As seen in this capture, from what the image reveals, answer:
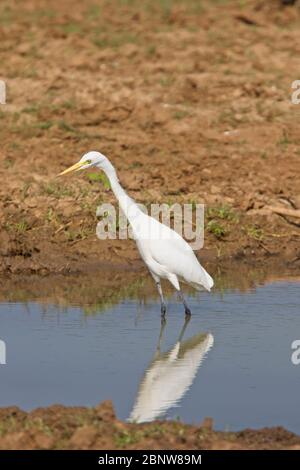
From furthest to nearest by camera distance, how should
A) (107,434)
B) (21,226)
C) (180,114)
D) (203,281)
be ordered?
(180,114) → (21,226) → (203,281) → (107,434)

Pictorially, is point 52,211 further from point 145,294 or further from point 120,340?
point 120,340

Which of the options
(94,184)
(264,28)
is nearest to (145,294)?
(94,184)

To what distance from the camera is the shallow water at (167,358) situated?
777cm

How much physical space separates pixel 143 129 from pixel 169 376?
6891 mm

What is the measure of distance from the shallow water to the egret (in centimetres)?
32

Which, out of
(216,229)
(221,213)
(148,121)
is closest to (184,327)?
(216,229)

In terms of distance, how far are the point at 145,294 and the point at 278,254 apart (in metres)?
1.97

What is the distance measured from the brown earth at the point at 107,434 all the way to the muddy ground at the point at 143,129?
12.5 ft

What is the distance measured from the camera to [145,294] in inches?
439

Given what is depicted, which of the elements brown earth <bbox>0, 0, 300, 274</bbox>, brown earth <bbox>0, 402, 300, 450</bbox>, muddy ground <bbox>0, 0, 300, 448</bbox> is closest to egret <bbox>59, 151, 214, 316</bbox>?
muddy ground <bbox>0, 0, 300, 448</bbox>

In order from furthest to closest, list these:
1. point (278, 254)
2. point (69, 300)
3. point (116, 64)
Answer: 1. point (116, 64)
2. point (278, 254)
3. point (69, 300)

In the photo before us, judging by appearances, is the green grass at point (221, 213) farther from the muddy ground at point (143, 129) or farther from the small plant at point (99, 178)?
the small plant at point (99, 178)

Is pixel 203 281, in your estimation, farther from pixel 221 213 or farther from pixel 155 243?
pixel 221 213

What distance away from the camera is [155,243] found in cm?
1034
